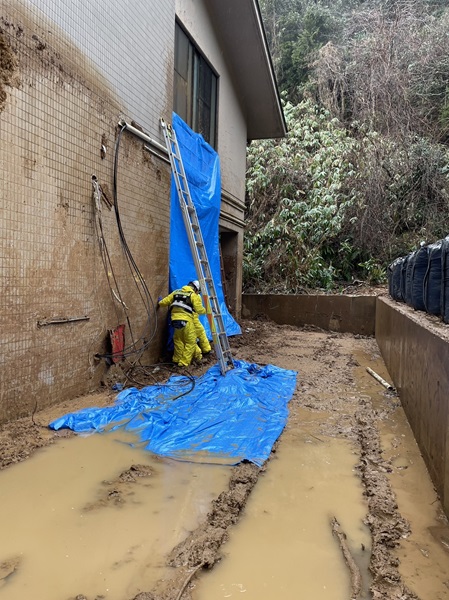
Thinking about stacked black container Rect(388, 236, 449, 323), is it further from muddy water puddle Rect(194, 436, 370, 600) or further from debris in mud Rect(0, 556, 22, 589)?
debris in mud Rect(0, 556, 22, 589)

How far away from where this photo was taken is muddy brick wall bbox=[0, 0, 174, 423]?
13.3ft

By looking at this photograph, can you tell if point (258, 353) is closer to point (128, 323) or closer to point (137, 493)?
point (128, 323)

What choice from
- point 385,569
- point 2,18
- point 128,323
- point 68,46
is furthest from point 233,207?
point 385,569

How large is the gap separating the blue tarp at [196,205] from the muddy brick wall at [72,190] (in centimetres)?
61

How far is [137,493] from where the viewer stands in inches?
120

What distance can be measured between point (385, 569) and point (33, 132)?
4.55 metres

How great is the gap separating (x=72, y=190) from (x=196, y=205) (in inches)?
135

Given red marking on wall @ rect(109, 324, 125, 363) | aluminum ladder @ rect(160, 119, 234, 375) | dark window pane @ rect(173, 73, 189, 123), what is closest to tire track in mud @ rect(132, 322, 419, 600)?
aluminum ladder @ rect(160, 119, 234, 375)

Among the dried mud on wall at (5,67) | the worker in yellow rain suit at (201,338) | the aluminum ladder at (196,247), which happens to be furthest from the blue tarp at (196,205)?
the dried mud on wall at (5,67)

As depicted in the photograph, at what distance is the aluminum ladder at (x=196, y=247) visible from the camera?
6.90 metres

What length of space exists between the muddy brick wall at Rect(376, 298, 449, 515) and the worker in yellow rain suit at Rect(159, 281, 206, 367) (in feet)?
10.1

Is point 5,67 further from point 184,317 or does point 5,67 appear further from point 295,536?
point 295,536

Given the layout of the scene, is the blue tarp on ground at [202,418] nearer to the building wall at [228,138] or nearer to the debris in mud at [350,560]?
the debris in mud at [350,560]

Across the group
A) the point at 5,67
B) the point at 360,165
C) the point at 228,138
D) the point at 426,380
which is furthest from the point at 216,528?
the point at 360,165
